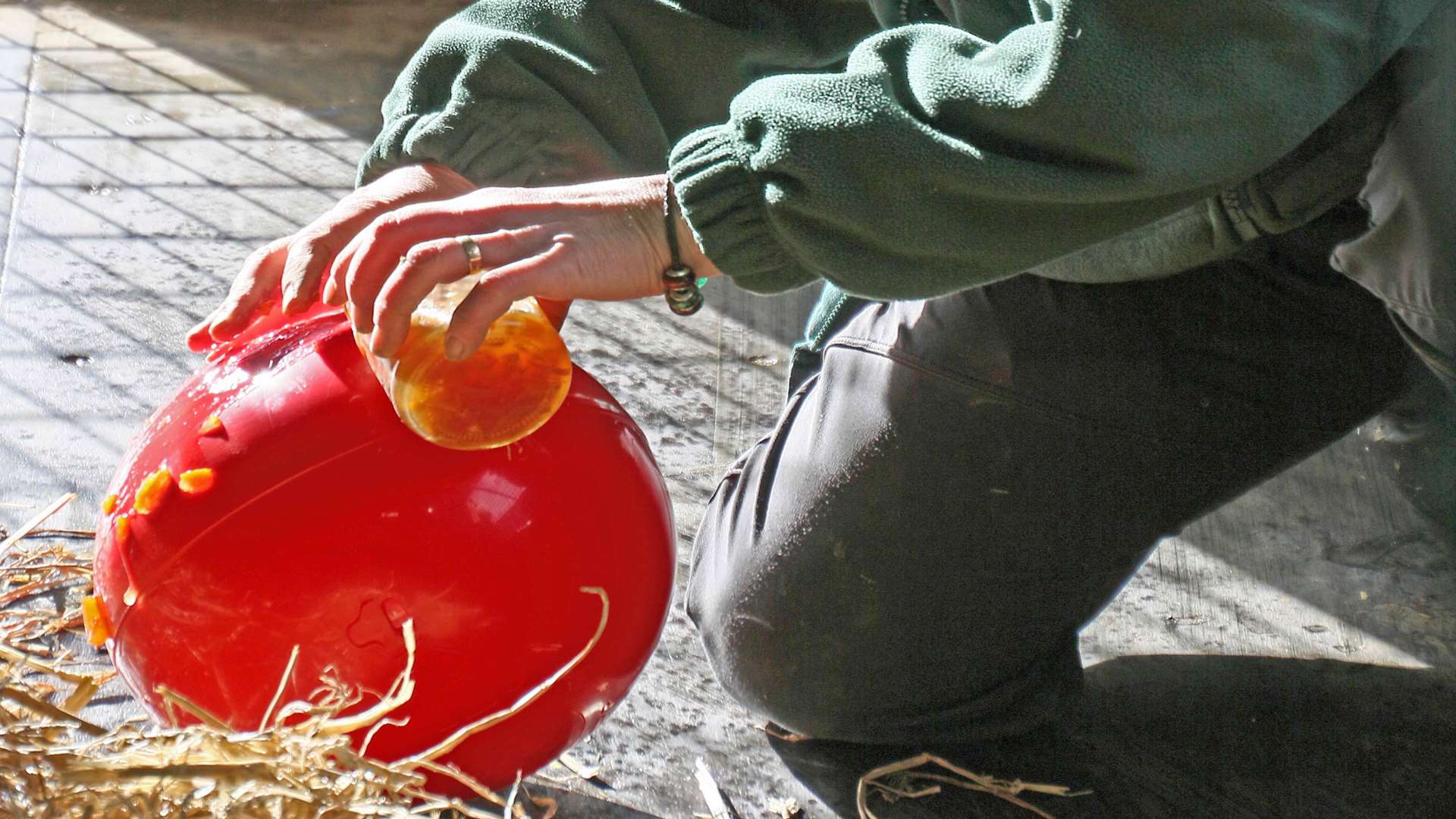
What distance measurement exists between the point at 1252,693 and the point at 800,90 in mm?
903

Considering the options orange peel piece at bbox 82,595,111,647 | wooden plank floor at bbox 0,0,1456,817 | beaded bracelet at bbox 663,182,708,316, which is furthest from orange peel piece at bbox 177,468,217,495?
wooden plank floor at bbox 0,0,1456,817

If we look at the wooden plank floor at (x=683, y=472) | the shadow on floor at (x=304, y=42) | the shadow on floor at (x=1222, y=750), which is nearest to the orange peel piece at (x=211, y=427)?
the wooden plank floor at (x=683, y=472)

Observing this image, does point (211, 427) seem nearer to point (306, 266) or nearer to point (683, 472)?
point (306, 266)

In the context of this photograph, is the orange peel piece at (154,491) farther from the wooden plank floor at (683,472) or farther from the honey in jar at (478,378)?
the wooden plank floor at (683,472)

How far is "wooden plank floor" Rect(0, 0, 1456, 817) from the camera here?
4.66 ft

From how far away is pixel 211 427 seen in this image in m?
1.05

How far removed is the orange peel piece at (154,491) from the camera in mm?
1041

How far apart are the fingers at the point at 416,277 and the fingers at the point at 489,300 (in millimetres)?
18

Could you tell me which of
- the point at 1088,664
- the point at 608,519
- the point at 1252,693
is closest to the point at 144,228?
the point at 608,519

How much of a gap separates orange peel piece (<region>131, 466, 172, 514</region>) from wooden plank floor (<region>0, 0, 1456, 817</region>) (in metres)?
0.44

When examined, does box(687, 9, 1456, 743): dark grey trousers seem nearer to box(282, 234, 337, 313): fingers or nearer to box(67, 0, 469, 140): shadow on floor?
box(282, 234, 337, 313): fingers

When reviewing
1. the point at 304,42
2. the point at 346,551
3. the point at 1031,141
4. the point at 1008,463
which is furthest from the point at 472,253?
the point at 304,42

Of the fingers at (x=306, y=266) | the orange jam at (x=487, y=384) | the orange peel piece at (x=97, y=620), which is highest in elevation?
the fingers at (x=306, y=266)

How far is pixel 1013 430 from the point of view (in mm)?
1327
